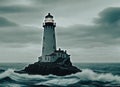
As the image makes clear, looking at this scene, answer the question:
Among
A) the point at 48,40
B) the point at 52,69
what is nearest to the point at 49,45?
the point at 48,40

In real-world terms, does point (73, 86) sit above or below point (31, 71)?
below

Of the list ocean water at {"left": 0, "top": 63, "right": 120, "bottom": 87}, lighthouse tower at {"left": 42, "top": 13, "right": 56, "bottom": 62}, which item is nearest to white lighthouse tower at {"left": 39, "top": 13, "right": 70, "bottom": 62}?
lighthouse tower at {"left": 42, "top": 13, "right": 56, "bottom": 62}

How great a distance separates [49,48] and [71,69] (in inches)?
240

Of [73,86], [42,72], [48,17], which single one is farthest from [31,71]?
[73,86]

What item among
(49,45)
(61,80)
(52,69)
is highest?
(49,45)

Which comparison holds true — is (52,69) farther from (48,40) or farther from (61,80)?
(61,80)

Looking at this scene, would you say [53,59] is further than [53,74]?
Yes

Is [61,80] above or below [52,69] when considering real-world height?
below

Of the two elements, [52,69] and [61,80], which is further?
[52,69]

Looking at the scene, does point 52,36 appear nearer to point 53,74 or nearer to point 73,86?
point 53,74

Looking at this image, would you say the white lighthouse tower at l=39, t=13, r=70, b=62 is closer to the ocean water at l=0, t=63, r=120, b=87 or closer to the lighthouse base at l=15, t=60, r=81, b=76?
the lighthouse base at l=15, t=60, r=81, b=76

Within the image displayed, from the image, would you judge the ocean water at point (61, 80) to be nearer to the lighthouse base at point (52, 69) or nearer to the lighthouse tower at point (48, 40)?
the lighthouse base at point (52, 69)

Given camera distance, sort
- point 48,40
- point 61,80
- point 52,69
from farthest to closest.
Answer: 1. point 48,40
2. point 52,69
3. point 61,80

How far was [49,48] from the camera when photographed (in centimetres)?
6056
